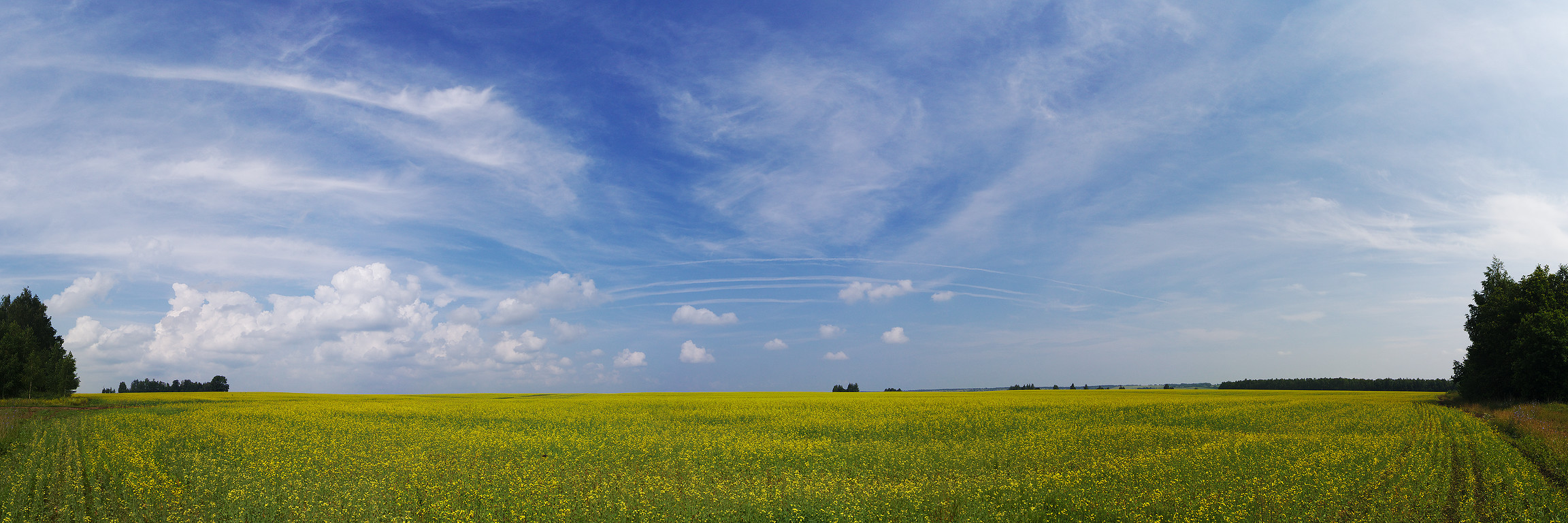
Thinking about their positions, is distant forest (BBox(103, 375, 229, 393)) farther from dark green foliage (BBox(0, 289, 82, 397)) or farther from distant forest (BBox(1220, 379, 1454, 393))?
distant forest (BBox(1220, 379, 1454, 393))

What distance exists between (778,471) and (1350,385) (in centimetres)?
13702

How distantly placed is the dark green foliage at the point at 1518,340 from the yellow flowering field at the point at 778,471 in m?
18.9

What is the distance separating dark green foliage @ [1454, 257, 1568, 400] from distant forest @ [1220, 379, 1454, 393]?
54.1 m

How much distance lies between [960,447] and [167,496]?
65.5ft

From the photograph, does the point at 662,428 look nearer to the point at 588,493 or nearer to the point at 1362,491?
the point at 588,493

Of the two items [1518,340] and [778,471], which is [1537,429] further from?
[778,471]

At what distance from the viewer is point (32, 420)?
3095 centimetres

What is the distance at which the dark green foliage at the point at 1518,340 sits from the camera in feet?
133

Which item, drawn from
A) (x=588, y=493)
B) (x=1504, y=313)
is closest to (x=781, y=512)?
(x=588, y=493)

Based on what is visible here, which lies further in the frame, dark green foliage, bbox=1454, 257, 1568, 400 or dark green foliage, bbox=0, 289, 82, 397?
dark green foliage, bbox=0, 289, 82, 397

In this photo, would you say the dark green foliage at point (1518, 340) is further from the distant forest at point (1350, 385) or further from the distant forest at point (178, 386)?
the distant forest at point (178, 386)

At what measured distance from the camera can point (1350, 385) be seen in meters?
113

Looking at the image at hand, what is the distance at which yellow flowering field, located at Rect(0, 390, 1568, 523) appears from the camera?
12.7 meters

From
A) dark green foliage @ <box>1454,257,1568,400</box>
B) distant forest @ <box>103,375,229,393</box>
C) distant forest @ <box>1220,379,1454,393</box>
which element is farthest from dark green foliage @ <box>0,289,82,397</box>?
distant forest @ <box>1220,379,1454,393</box>
